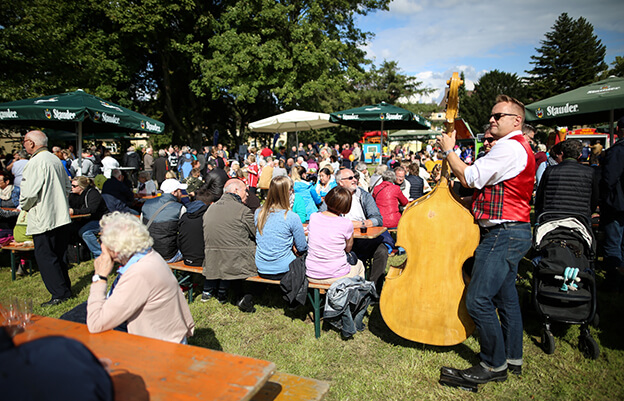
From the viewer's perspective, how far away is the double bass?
2795mm

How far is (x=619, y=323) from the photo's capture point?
3.66 m

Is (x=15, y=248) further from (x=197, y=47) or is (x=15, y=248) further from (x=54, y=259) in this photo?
(x=197, y=47)

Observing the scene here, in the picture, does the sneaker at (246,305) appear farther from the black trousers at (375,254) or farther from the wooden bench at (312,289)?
the black trousers at (375,254)

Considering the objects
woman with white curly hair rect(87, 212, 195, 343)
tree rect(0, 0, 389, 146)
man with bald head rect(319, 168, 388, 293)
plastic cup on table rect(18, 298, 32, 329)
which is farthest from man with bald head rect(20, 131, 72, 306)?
tree rect(0, 0, 389, 146)

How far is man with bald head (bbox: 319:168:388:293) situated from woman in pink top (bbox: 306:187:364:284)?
760mm

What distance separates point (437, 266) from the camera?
2.86m

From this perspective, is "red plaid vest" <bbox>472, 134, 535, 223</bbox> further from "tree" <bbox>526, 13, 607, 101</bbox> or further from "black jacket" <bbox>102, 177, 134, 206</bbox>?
"tree" <bbox>526, 13, 607, 101</bbox>

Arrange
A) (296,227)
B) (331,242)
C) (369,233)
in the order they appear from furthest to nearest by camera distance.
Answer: (369,233) < (296,227) < (331,242)

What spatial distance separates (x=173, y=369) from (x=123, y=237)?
2.75 feet

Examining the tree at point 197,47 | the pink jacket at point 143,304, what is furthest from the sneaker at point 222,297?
the tree at point 197,47

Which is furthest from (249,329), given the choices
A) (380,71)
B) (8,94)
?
(380,71)

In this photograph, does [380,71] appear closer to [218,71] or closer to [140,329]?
[218,71]

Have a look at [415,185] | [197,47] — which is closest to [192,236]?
[415,185]

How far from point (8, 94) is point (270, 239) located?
13.2m
